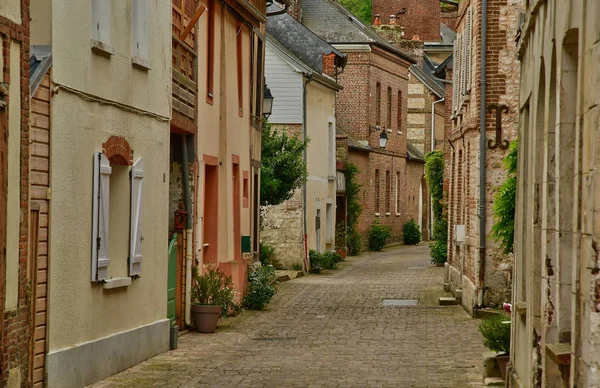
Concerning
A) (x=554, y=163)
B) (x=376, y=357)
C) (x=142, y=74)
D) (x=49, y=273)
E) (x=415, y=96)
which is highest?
(x=415, y=96)

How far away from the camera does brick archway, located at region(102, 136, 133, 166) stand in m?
13.4

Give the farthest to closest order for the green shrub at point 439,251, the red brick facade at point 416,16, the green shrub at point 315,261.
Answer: the red brick facade at point 416,16 < the green shrub at point 315,261 < the green shrub at point 439,251

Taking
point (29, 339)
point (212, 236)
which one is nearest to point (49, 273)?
point (29, 339)

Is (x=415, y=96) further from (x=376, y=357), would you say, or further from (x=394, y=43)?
(x=376, y=357)

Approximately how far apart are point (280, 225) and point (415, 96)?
83.1ft

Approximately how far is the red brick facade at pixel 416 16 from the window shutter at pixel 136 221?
183 ft

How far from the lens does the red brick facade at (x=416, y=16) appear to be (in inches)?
2731

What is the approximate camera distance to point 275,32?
41844 millimetres

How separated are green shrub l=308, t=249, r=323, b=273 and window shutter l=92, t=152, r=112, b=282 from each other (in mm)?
23696

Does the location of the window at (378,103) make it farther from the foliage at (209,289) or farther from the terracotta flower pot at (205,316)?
the terracotta flower pot at (205,316)

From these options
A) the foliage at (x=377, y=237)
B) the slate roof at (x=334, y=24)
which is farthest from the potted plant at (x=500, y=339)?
the slate roof at (x=334, y=24)

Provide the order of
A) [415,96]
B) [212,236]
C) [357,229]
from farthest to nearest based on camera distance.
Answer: [415,96] < [357,229] < [212,236]

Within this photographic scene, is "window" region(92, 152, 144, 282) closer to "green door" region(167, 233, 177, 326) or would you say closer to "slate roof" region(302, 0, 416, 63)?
"green door" region(167, 233, 177, 326)

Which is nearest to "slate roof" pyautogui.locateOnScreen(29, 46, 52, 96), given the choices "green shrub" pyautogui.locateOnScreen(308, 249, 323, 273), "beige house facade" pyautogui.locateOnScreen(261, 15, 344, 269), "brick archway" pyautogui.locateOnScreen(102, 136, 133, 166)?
"brick archway" pyautogui.locateOnScreen(102, 136, 133, 166)
